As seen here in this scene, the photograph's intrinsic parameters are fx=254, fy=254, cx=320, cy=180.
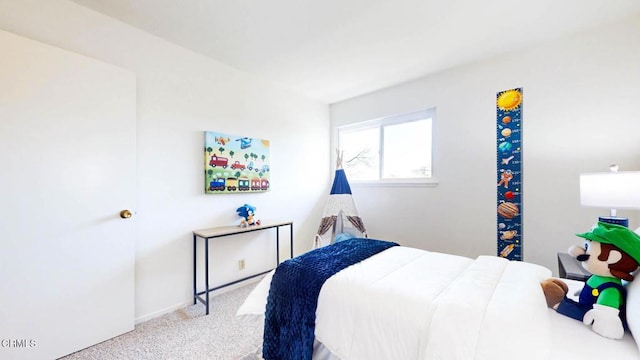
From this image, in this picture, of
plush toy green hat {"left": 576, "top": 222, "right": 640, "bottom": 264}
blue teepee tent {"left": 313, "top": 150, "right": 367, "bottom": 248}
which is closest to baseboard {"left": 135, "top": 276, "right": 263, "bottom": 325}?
blue teepee tent {"left": 313, "top": 150, "right": 367, "bottom": 248}

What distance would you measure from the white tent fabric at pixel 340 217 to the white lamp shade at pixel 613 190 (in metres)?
2.04

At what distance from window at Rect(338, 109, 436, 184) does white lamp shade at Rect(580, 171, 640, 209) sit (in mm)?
1289

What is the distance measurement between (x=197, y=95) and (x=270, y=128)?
88 cm

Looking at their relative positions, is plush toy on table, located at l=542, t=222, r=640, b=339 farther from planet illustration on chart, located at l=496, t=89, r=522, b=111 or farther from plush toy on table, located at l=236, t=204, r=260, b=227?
plush toy on table, located at l=236, t=204, r=260, b=227

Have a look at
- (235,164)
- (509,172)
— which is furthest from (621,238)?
(235,164)

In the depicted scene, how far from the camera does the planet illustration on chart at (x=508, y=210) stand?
2355 mm

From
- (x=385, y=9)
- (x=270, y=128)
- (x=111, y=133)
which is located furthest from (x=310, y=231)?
(x=385, y=9)

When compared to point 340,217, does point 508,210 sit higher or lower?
higher

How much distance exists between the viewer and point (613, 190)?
1.54 metres

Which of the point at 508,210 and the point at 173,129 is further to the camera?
the point at 508,210

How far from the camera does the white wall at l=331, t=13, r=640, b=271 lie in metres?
1.95

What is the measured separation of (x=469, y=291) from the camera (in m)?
1.13

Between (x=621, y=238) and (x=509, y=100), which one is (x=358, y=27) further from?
(x=621, y=238)

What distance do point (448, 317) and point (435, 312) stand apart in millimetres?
52
